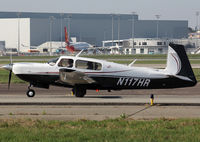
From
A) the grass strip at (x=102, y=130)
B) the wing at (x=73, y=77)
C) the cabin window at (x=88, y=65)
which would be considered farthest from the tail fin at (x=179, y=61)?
the grass strip at (x=102, y=130)

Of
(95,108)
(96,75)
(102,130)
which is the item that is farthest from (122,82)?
(102,130)

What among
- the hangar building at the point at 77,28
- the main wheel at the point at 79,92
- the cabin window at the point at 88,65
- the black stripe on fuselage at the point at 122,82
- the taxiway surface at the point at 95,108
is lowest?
the taxiway surface at the point at 95,108

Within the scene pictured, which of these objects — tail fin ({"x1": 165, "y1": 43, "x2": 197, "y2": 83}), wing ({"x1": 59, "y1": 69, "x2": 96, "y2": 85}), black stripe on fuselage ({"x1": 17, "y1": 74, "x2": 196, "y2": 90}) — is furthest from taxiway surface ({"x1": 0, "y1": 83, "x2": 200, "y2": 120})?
tail fin ({"x1": 165, "y1": 43, "x2": 197, "y2": 83})

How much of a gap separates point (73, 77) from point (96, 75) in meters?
0.93

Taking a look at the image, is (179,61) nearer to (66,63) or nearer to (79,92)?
(79,92)

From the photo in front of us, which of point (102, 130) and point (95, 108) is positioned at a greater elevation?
point (102, 130)

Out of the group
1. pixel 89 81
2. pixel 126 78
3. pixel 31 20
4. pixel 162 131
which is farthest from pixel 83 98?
pixel 31 20

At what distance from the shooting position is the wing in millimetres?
19141

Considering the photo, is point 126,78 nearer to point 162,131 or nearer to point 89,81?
point 89,81

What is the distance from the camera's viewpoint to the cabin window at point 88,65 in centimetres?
1939

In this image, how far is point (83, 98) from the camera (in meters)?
19.4

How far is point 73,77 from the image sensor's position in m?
19.3

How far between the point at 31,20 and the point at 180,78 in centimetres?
13635

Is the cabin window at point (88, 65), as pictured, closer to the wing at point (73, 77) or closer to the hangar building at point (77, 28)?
the wing at point (73, 77)
